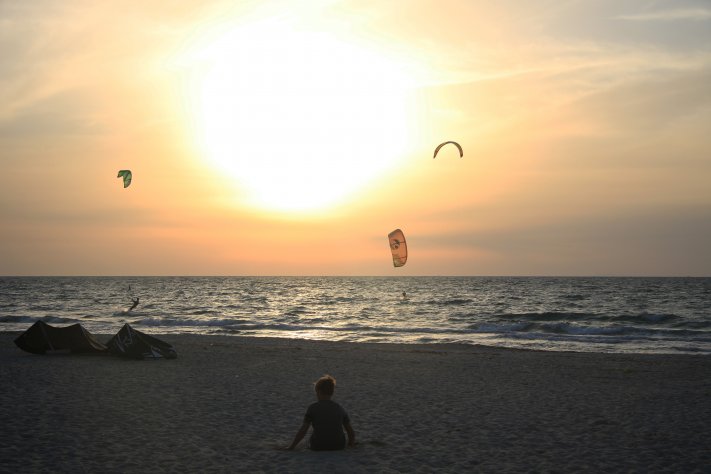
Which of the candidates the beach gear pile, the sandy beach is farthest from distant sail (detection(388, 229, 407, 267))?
the beach gear pile

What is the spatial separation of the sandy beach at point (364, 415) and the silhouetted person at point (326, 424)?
0.55 ft

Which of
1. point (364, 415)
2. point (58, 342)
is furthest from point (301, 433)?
point (58, 342)

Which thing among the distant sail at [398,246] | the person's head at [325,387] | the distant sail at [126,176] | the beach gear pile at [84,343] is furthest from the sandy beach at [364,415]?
the distant sail at [398,246]

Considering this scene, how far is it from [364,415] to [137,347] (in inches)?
347

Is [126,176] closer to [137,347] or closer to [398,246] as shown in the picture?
[137,347]

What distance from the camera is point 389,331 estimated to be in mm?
32312

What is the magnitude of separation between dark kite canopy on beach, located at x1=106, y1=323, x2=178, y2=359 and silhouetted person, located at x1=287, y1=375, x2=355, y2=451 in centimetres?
1021

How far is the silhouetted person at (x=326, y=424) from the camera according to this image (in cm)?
735

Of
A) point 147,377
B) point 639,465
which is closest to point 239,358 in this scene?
point 147,377

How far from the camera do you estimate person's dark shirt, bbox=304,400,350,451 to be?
7385 millimetres

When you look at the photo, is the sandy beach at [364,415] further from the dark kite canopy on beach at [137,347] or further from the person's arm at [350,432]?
the dark kite canopy on beach at [137,347]

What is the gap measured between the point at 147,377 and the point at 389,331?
786 inches

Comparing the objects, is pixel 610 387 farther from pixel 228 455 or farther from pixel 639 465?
pixel 228 455

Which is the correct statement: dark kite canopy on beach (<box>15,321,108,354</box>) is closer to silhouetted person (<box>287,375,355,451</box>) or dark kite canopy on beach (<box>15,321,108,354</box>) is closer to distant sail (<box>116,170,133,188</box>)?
distant sail (<box>116,170,133,188</box>)
